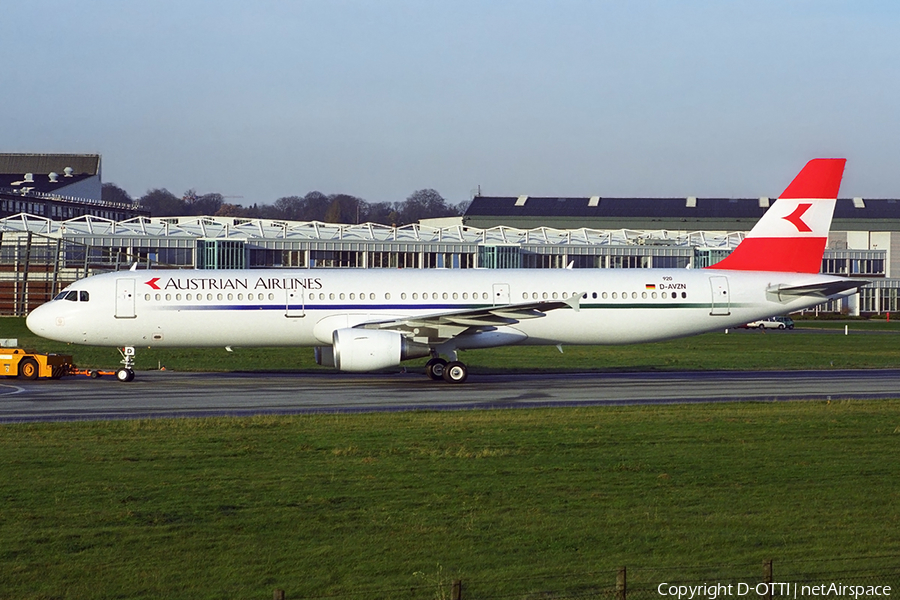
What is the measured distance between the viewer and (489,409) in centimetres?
2541

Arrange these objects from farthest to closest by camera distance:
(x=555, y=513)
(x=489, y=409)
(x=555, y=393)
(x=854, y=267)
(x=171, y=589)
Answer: (x=854, y=267) → (x=555, y=393) → (x=489, y=409) → (x=555, y=513) → (x=171, y=589)

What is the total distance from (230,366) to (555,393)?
54.0 feet

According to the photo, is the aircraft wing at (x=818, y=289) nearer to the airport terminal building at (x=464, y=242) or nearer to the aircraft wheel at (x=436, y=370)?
the aircraft wheel at (x=436, y=370)

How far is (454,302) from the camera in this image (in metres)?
34.2

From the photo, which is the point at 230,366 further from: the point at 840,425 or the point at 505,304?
the point at 840,425

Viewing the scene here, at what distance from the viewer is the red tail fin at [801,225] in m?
35.4

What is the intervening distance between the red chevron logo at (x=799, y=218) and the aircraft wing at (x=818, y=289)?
2.46 m

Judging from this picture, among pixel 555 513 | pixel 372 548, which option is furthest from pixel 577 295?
pixel 372 548

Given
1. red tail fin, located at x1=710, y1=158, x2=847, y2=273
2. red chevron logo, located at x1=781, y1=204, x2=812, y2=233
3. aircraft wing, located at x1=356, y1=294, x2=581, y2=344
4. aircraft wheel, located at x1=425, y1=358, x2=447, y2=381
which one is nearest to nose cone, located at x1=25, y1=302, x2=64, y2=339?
aircraft wing, located at x1=356, y1=294, x2=581, y2=344

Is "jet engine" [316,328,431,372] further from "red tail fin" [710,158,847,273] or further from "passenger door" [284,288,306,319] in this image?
"red tail fin" [710,158,847,273]

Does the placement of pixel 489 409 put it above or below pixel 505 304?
below

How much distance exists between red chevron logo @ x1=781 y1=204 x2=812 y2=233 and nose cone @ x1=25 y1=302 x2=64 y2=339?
85.9 ft

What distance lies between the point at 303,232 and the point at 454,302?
173 feet

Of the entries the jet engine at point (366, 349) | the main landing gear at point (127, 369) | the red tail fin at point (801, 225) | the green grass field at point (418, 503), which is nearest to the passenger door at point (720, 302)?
the red tail fin at point (801, 225)
